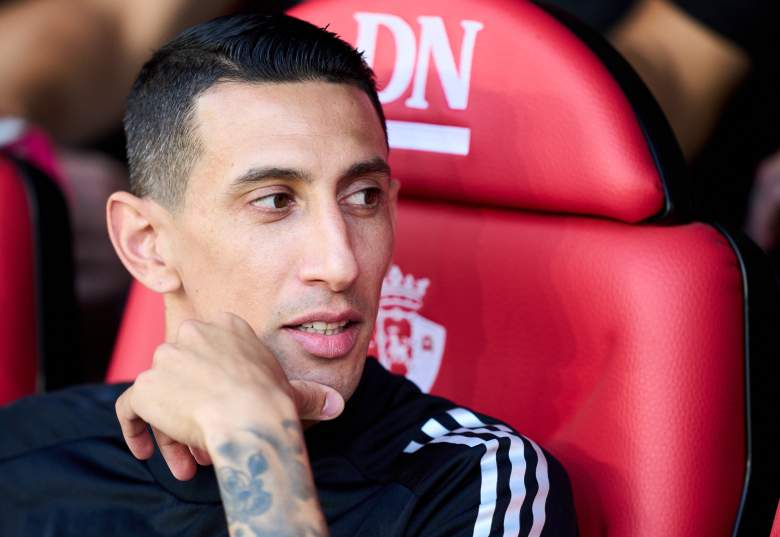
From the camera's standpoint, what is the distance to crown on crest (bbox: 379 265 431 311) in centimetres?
138

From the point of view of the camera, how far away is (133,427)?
110cm

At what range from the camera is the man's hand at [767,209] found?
195 cm

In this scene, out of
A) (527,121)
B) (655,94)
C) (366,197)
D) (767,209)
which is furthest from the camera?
(655,94)

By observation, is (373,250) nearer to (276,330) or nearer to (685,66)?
(276,330)

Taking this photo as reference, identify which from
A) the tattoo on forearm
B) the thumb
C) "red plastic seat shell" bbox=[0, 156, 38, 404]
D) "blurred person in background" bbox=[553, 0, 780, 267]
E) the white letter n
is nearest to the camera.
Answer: the tattoo on forearm

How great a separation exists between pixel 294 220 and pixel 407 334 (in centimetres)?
31

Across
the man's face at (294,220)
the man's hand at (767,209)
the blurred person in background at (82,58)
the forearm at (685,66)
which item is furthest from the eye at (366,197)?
the blurred person in background at (82,58)

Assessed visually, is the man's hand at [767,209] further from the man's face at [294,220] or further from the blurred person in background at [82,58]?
the blurred person in background at [82,58]

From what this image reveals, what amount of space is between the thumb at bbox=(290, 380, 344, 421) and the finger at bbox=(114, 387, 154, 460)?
15 cm

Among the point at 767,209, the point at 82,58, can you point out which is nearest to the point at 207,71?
the point at 767,209

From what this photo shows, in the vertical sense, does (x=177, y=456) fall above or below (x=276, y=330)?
below

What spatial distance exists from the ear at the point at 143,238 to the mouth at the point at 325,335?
7.0 inches

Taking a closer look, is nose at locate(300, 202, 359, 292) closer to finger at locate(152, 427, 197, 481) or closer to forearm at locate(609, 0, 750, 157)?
finger at locate(152, 427, 197, 481)

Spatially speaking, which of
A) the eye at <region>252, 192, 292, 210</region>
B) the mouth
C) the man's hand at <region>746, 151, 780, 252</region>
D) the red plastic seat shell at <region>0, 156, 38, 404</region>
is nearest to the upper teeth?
the mouth
